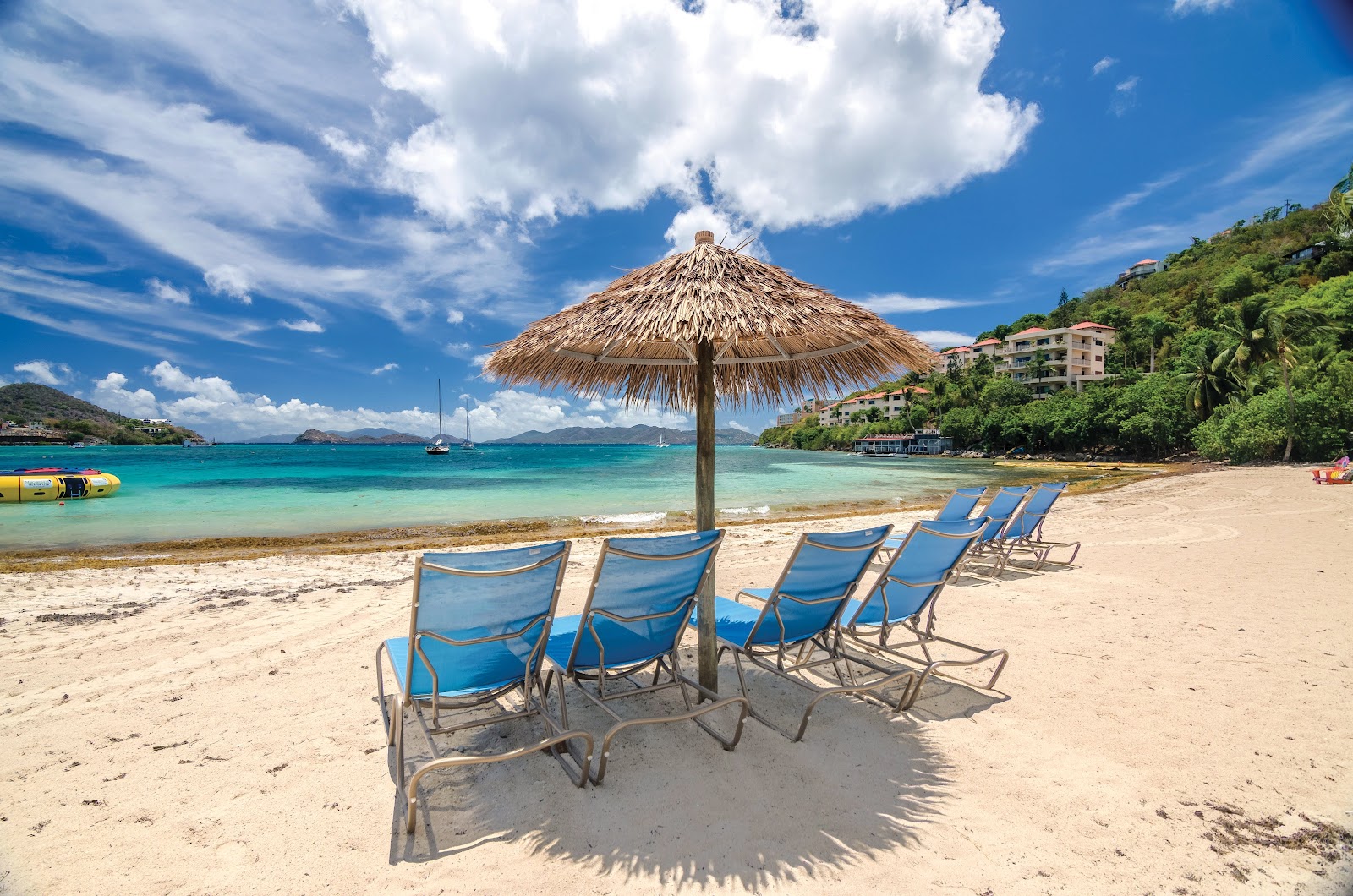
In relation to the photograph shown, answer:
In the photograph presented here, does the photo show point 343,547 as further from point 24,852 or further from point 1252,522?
point 1252,522

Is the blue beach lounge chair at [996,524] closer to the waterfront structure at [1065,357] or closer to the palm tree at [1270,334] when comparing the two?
the palm tree at [1270,334]

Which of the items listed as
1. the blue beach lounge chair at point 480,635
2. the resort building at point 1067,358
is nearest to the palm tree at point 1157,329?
the resort building at point 1067,358

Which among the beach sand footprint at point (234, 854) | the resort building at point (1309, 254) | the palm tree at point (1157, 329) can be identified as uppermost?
the resort building at point (1309, 254)

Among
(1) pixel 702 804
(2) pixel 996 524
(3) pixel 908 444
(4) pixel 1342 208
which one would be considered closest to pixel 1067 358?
(3) pixel 908 444

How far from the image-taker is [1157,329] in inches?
2261

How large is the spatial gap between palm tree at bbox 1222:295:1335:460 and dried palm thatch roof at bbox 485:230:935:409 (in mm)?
36231

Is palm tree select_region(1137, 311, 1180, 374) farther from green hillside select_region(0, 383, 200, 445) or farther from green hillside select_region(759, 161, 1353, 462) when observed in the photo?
green hillside select_region(0, 383, 200, 445)

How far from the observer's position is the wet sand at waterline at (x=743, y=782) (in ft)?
6.60

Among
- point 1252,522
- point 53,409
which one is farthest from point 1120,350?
point 53,409

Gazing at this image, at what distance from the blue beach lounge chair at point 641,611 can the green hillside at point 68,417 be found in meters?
115

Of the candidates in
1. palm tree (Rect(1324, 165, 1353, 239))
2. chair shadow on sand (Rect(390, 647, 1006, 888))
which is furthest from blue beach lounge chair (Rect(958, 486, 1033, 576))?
palm tree (Rect(1324, 165, 1353, 239))

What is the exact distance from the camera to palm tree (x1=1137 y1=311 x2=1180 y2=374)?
57500 millimetres

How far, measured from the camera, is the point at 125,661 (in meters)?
4.12

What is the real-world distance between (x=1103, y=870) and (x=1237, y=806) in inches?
33.5
